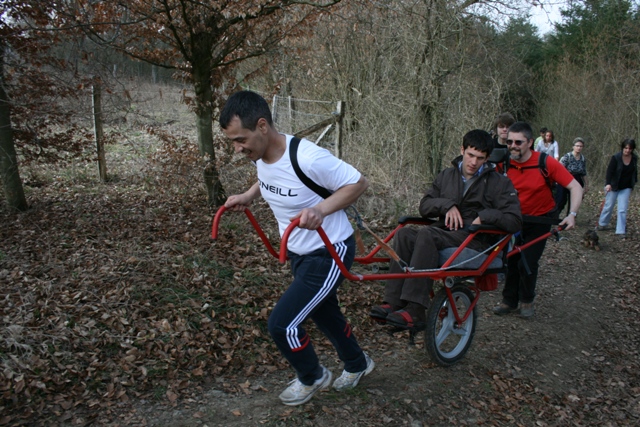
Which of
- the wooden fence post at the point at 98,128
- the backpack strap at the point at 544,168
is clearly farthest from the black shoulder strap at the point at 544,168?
the wooden fence post at the point at 98,128

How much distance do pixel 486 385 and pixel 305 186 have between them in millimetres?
2671

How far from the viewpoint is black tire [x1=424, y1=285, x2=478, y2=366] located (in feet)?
14.0

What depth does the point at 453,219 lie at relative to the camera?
432cm

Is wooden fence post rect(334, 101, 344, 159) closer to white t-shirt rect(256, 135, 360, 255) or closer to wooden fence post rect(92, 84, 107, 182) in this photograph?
wooden fence post rect(92, 84, 107, 182)

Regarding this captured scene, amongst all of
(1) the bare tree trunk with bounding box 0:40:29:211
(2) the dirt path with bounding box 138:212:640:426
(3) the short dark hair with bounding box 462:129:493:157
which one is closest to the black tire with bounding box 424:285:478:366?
(2) the dirt path with bounding box 138:212:640:426

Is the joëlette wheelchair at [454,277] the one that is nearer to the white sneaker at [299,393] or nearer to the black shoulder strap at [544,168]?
the white sneaker at [299,393]

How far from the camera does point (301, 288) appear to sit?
3283 mm

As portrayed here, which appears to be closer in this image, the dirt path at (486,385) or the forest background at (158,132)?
the dirt path at (486,385)

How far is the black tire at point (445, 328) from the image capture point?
4262 mm

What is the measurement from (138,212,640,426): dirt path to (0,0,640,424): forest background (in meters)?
0.59

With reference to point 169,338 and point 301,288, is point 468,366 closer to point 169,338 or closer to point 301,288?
point 301,288

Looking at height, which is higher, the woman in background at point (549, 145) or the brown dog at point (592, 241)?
the woman in background at point (549, 145)

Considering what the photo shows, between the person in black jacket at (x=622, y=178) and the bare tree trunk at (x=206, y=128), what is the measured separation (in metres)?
8.24

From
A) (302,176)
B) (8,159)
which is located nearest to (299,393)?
(302,176)
